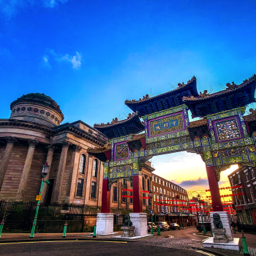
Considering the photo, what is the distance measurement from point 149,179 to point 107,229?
33.3 m

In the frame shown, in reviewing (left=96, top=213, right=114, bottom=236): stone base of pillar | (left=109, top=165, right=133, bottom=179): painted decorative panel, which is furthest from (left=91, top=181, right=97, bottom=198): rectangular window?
(left=96, top=213, right=114, bottom=236): stone base of pillar

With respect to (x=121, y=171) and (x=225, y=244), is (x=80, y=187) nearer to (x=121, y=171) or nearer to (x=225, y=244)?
(x=121, y=171)

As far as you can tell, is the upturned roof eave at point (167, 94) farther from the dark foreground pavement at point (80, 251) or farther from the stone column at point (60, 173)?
the stone column at point (60, 173)

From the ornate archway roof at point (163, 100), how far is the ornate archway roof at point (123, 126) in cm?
105

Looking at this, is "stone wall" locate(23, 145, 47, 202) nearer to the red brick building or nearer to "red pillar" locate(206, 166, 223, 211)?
"red pillar" locate(206, 166, 223, 211)

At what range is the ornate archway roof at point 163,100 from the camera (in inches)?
685

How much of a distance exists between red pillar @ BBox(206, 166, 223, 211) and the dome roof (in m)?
36.1

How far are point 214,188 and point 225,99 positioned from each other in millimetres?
7729

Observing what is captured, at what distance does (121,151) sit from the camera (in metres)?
19.8

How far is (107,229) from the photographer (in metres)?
16.9

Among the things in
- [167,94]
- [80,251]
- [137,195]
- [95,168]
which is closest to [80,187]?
[95,168]

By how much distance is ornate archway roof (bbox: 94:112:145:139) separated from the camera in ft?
64.7

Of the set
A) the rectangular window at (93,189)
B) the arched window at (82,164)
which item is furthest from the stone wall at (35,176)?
the rectangular window at (93,189)

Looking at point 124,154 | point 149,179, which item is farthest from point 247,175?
point 124,154
